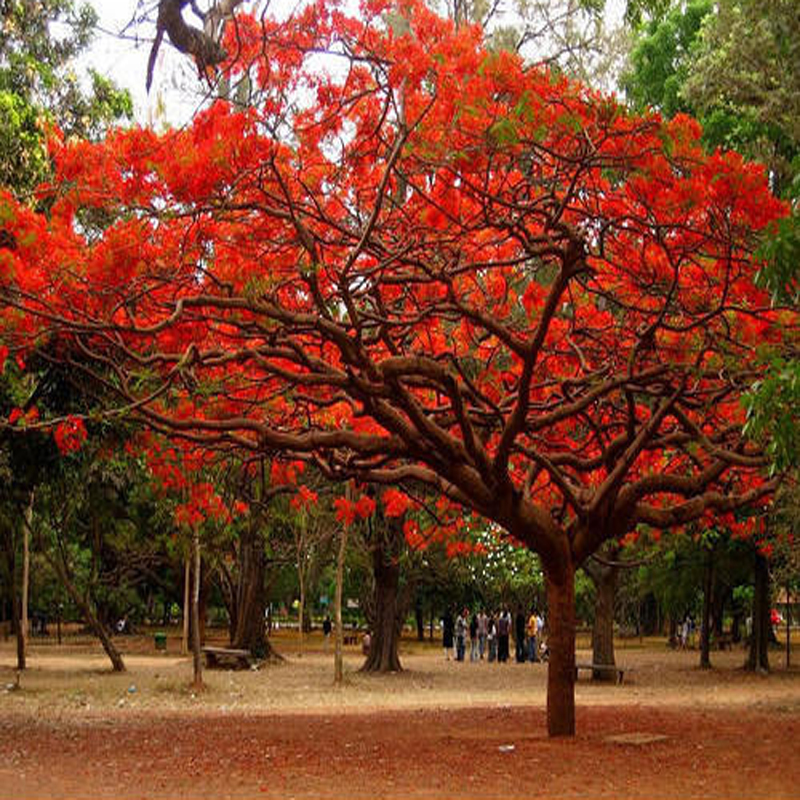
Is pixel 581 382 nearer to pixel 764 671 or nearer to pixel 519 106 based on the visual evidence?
pixel 519 106

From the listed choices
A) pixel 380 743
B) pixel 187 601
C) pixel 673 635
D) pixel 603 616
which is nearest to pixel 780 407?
pixel 380 743

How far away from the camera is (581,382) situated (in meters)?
11.4

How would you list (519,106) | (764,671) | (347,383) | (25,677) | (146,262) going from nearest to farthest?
(519,106) < (347,383) < (146,262) < (25,677) < (764,671)

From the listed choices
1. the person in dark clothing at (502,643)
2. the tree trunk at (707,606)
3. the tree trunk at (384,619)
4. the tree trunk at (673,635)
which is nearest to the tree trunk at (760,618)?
the tree trunk at (707,606)

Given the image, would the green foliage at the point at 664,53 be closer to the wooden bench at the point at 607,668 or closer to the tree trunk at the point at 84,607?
the wooden bench at the point at 607,668

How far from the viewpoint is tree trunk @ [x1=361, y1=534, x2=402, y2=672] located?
25.8 meters

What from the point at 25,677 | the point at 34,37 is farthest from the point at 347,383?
the point at 25,677

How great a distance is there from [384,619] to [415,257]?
668 inches

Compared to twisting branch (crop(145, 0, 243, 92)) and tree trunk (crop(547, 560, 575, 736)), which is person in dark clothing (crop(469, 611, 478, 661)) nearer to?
tree trunk (crop(547, 560, 575, 736))

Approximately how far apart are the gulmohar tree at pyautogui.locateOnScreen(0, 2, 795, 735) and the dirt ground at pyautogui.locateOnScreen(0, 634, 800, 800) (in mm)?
1508

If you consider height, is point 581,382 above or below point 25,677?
above

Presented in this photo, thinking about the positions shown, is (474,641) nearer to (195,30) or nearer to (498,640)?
(498,640)

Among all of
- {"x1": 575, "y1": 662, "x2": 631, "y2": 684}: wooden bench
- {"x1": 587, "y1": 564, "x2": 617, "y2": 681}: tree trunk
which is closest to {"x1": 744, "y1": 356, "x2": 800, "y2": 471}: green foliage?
{"x1": 575, "y1": 662, "x2": 631, "y2": 684}: wooden bench

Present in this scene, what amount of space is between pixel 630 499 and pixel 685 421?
94 centimetres
